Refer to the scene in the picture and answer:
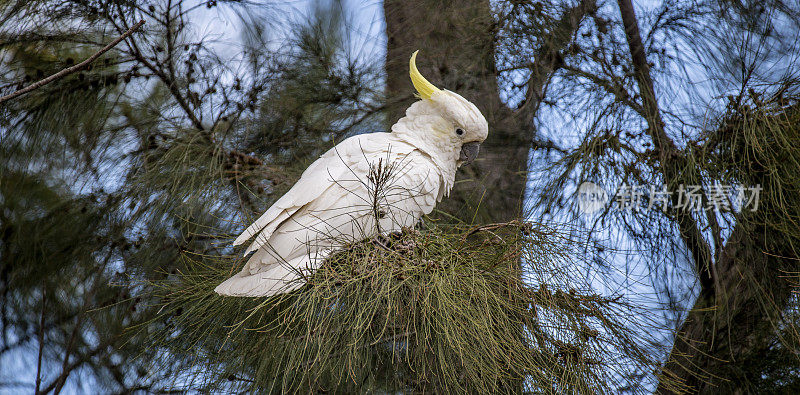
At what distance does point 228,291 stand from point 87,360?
3.43 feet

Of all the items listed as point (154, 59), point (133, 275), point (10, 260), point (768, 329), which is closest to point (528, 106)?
point (768, 329)

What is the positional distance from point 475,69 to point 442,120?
49 centimetres

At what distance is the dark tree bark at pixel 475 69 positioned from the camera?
7.09 feet

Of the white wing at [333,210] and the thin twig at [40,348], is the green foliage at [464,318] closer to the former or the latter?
the white wing at [333,210]

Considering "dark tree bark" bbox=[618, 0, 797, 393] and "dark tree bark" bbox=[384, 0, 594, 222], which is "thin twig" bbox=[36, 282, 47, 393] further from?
"dark tree bark" bbox=[618, 0, 797, 393]

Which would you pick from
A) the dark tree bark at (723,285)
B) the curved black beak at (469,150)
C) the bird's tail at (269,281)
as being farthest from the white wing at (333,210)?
the dark tree bark at (723,285)

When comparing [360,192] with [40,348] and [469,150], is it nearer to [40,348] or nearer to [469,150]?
[469,150]

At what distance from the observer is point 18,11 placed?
188 cm

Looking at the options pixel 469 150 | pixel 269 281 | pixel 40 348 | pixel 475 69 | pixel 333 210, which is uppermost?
pixel 475 69

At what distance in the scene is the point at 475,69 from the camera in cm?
→ 220

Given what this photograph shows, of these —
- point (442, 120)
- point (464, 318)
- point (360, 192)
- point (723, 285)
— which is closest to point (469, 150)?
point (442, 120)

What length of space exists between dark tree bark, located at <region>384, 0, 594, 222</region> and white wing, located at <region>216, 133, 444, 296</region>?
0.48m

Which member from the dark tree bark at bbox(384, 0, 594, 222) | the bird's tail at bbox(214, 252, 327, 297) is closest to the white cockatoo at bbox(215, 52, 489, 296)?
the bird's tail at bbox(214, 252, 327, 297)

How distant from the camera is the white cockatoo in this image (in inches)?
53.1
